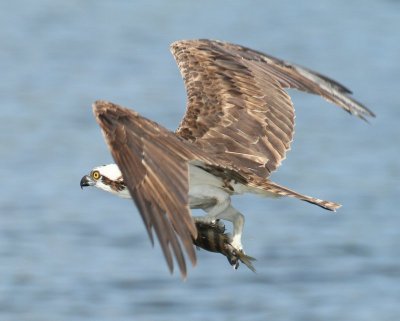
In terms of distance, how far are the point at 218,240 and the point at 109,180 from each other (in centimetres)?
84

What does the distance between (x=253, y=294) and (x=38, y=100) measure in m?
6.68

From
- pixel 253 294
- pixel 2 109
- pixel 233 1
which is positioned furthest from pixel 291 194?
pixel 233 1

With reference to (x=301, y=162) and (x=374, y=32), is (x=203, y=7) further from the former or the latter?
(x=301, y=162)

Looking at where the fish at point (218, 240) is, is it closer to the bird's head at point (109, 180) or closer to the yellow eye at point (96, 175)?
the bird's head at point (109, 180)

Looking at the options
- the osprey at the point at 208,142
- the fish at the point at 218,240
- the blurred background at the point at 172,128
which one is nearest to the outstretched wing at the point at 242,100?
the osprey at the point at 208,142

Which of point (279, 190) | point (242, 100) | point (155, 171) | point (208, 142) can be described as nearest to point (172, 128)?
point (242, 100)

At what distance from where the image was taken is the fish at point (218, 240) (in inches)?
403

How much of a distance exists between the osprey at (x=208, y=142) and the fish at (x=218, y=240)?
0.13 feet

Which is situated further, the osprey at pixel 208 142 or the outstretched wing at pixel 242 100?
the outstretched wing at pixel 242 100

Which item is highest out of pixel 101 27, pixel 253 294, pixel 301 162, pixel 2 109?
pixel 101 27

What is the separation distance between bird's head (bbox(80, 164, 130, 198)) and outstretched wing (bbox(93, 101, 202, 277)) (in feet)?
2.88

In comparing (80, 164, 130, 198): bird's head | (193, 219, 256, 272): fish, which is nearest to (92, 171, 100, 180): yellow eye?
(80, 164, 130, 198): bird's head

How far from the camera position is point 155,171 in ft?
29.7

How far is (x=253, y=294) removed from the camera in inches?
717
